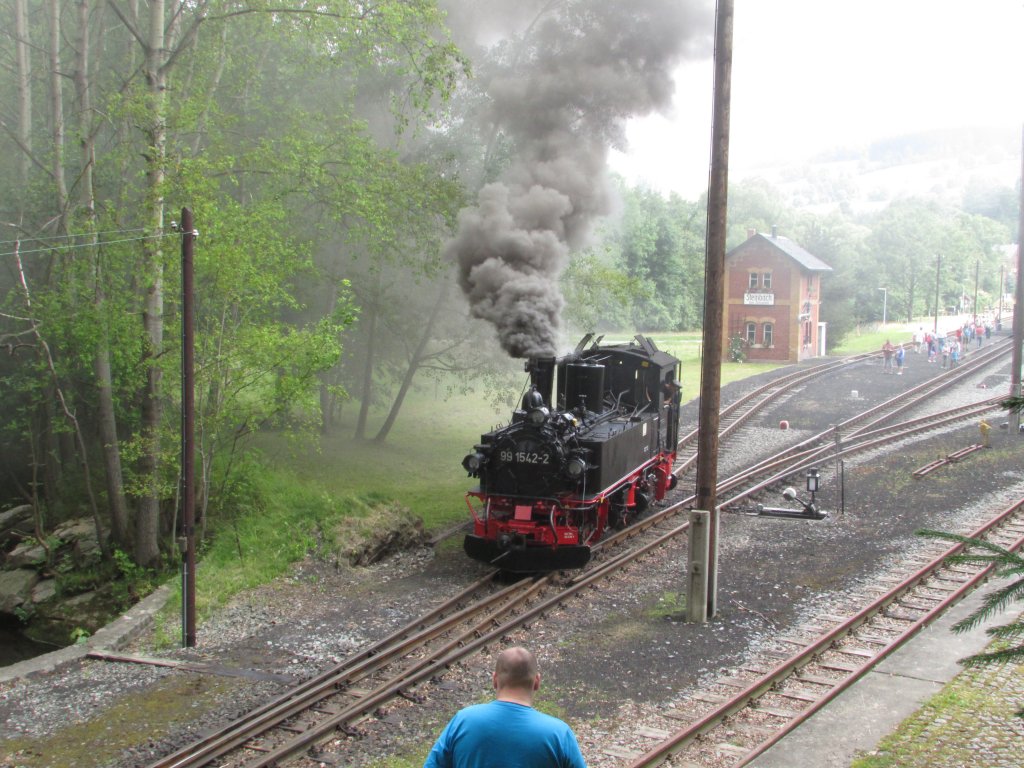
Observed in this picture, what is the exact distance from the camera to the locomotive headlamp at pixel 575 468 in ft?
40.4

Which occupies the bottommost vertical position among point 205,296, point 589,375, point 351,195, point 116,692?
point 116,692

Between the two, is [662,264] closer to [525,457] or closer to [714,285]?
[525,457]

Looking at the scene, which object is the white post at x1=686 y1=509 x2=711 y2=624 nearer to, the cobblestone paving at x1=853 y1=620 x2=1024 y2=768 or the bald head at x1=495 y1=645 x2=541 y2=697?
the cobblestone paving at x1=853 y1=620 x2=1024 y2=768

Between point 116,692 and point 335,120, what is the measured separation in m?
12.5

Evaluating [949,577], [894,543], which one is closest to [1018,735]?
[949,577]

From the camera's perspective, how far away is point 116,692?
9.55 metres

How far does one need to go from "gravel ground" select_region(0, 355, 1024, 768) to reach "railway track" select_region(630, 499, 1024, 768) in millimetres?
309

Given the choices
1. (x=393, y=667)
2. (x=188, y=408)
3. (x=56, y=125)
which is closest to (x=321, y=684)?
(x=393, y=667)

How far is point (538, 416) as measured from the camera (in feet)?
41.2

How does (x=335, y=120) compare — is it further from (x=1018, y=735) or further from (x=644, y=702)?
(x=1018, y=735)

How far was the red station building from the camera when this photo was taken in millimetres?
40344

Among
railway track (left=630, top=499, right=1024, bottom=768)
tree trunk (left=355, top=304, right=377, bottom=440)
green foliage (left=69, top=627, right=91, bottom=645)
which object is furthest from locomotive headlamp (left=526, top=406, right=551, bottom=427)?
tree trunk (left=355, top=304, right=377, bottom=440)

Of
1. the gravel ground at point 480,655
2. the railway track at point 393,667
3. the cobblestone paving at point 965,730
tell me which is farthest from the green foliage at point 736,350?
the cobblestone paving at point 965,730

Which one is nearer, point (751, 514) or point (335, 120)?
point (751, 514)
